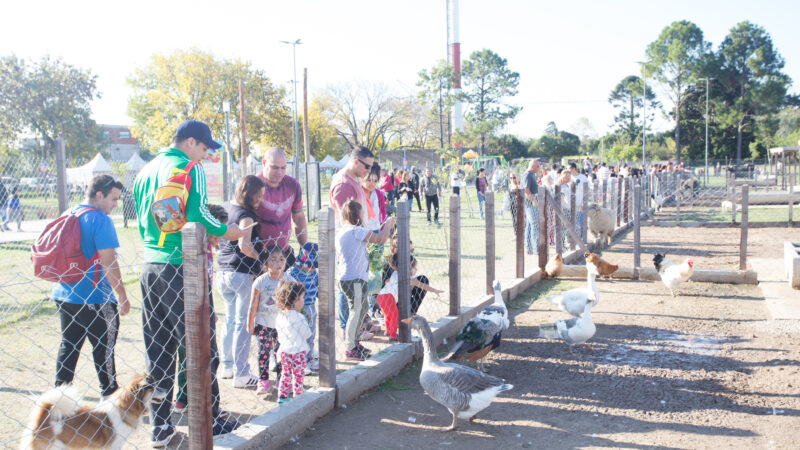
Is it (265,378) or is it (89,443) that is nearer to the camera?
(89,443)

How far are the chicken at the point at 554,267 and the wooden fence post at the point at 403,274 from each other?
4602 mm

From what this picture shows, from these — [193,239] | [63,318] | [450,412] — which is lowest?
[450,412]

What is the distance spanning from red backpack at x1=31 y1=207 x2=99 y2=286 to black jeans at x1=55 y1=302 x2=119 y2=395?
0.21 meters

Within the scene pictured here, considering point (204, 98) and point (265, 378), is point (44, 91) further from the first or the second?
point (265, 378)

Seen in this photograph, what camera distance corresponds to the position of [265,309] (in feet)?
14.5

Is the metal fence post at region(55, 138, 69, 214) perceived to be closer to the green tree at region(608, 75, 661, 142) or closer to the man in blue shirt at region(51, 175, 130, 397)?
the man in blue shirt at region(51, 175, 130, 397)

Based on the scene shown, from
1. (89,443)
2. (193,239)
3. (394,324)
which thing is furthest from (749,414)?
(89,443)

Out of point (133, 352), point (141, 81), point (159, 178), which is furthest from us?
point (141, 81)

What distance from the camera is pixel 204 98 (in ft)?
135

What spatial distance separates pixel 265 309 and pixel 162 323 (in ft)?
3.34

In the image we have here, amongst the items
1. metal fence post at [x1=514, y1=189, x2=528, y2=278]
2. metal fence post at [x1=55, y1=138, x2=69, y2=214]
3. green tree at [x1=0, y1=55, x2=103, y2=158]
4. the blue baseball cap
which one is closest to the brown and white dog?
the blue baseball cap

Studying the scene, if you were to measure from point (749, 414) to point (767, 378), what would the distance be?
2.88ft

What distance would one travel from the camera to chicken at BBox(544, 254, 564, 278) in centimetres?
941

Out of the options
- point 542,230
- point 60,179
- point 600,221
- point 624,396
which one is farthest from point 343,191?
point 600,221
